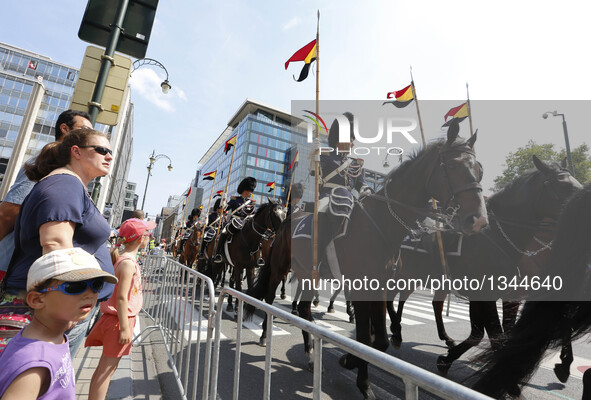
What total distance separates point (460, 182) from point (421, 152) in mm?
731

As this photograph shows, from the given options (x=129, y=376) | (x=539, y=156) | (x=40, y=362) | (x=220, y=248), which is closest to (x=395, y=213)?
(x=40, y=362)

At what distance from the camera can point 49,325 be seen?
4.24 ft

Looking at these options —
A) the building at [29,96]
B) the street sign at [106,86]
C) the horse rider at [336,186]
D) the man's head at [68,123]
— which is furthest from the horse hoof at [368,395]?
the building at [29,96]

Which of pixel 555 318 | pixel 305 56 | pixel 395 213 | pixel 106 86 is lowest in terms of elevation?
pixel 555 318

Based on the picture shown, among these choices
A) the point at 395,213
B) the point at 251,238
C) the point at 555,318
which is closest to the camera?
the point at 555,318

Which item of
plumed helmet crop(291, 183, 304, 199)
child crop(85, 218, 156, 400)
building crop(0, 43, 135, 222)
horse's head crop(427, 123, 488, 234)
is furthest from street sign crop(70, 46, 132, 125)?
building crop(0, 43, 135, 222)

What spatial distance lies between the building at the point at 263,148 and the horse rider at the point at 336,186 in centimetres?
5300

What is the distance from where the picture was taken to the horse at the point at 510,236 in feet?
12.6

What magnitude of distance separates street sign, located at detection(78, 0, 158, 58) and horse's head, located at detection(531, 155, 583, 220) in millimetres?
5793

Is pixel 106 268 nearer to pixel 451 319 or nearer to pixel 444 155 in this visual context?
pixel 444 155

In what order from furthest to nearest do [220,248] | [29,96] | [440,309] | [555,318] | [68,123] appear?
1. [29,96]
2. [220,248]
3. [440,309]
4. [68,123]
5. [555,318]

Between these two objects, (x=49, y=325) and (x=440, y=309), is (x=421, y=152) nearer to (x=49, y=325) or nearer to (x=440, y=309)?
(x=440, y=309)

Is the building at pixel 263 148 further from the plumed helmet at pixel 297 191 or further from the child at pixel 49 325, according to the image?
the child at pixel 49 325

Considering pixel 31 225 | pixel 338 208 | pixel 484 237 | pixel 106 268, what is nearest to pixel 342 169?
pixel 338 208
